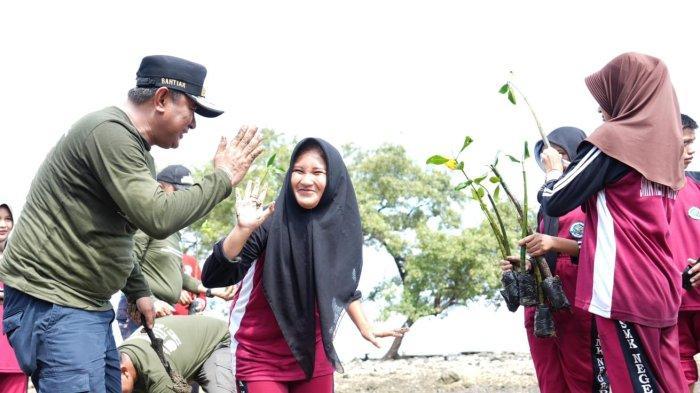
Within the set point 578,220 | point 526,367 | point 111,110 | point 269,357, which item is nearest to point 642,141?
point 578,220

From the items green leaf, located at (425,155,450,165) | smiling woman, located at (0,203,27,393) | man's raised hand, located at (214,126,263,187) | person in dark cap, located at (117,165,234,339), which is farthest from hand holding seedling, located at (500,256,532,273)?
smiling woman, located at (0,203,27,393)

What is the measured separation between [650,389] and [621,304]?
16.1 inches

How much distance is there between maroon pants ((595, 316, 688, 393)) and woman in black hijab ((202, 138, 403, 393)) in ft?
3.45

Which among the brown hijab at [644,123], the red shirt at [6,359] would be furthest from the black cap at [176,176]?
the brown hijab at [644,123]

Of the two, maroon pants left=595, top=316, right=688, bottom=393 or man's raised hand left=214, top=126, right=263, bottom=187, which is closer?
man's raised hand left=214, top=126, right=263, bottom=187

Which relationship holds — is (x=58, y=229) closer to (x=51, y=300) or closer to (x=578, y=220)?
(x=51, y=300)

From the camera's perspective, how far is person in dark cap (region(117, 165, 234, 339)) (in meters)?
6.87

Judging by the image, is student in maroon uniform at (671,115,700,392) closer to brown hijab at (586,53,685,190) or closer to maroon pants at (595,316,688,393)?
brown hijab at (586,53,685,190)

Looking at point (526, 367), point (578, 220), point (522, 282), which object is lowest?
point (526, 367)

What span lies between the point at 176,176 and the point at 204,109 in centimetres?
350

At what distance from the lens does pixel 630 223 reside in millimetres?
4125

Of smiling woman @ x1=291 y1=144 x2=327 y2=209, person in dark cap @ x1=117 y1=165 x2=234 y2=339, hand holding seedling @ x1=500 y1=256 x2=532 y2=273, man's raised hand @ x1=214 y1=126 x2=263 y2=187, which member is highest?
man's raised hand @ x1=214 y1=126 x2=263 y2=187

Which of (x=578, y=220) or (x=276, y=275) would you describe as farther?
(x=578, y=220)

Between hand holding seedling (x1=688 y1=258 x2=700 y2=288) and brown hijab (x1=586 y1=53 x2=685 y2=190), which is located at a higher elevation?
brown hijab (x1=586 y1=53 x2=685 y2=190)
